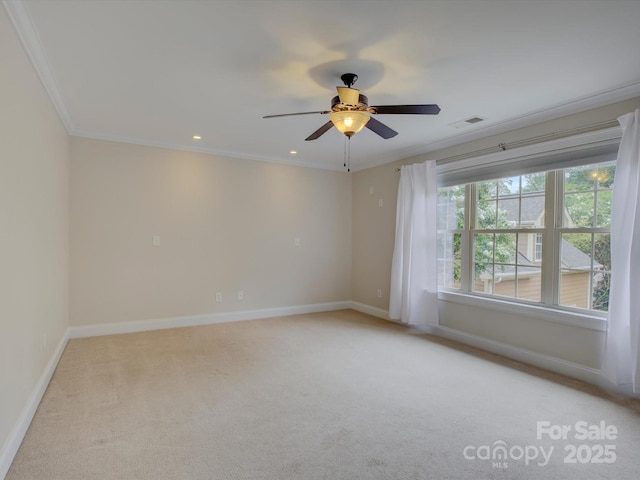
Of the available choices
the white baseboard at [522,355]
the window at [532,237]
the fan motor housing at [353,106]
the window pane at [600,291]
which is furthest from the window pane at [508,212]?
the fan motor housing at [353,106]

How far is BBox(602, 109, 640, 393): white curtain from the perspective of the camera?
9.10 feet

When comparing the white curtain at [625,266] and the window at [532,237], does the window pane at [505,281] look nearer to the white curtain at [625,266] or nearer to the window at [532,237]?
the window at [532,237]

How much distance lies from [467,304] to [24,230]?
421 centimetres

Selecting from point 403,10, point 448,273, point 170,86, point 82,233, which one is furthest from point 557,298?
point 82,233

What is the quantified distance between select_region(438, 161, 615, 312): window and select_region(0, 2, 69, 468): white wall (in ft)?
13.8

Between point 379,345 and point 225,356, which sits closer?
point 225,356

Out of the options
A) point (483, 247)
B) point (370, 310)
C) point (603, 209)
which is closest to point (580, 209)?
point (603, 209)

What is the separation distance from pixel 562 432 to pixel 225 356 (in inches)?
114

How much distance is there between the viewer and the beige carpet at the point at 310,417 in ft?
6.44

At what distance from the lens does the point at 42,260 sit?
2.82 meters

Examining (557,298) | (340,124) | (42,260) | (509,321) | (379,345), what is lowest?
(379,345)

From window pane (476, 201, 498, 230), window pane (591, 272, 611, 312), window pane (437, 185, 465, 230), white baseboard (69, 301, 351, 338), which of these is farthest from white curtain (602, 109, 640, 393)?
white baseboard (69, 301, 351, 338)

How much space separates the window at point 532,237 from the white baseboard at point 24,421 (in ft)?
13.8

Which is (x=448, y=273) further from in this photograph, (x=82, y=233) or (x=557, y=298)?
(x=82, y=233)
